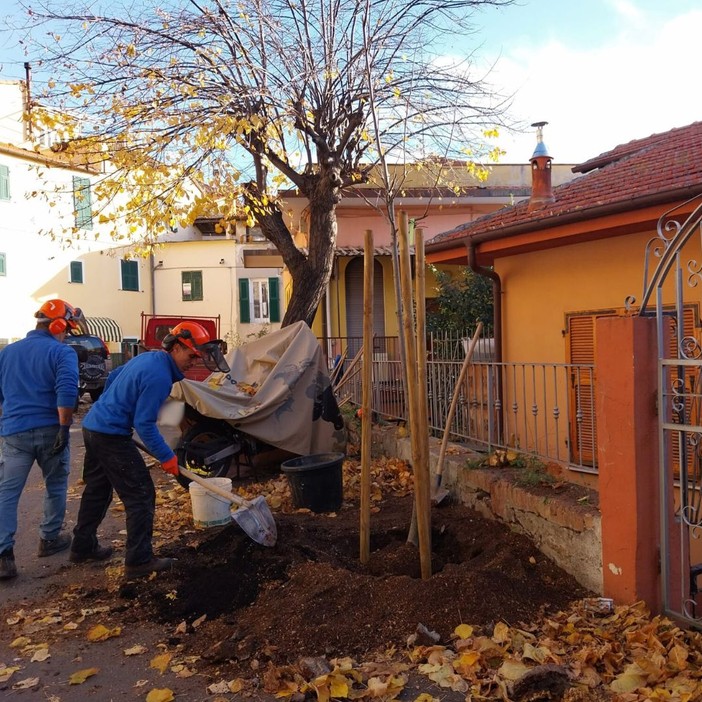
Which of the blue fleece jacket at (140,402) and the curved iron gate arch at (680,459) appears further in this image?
the blue fleece jacket at (140,402)

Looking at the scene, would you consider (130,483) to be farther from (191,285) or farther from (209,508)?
(191,285)

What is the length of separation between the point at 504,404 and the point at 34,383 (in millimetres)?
4412

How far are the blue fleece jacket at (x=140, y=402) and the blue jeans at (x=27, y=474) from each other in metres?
0.60

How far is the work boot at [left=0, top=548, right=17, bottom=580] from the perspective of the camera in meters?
4.96

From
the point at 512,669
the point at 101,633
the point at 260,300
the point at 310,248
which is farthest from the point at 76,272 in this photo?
the point at 512,669

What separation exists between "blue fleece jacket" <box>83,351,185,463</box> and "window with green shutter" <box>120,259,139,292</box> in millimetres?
25602

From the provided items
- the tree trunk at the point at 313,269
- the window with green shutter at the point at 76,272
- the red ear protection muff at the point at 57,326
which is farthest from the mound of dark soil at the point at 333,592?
the window with green shutter at the point at 76,272

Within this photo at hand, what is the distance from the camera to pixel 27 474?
5.30m

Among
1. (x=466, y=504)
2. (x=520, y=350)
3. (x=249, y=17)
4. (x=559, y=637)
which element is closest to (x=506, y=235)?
(x=520, y=350)

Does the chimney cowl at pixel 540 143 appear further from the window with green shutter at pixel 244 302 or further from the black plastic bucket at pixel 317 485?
the window with green shutter at pixel 244 302

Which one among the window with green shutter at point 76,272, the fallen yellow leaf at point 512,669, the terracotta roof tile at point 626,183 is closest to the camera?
the fallen yellow leaf at point 512,669

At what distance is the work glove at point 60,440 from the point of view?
17.3 feet

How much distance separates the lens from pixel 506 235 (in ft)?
28.7

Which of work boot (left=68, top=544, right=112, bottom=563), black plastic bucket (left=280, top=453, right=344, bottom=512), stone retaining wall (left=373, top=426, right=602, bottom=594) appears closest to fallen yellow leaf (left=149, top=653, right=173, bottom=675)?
work boot (left=68, top=544, right=112, bottom=563)
